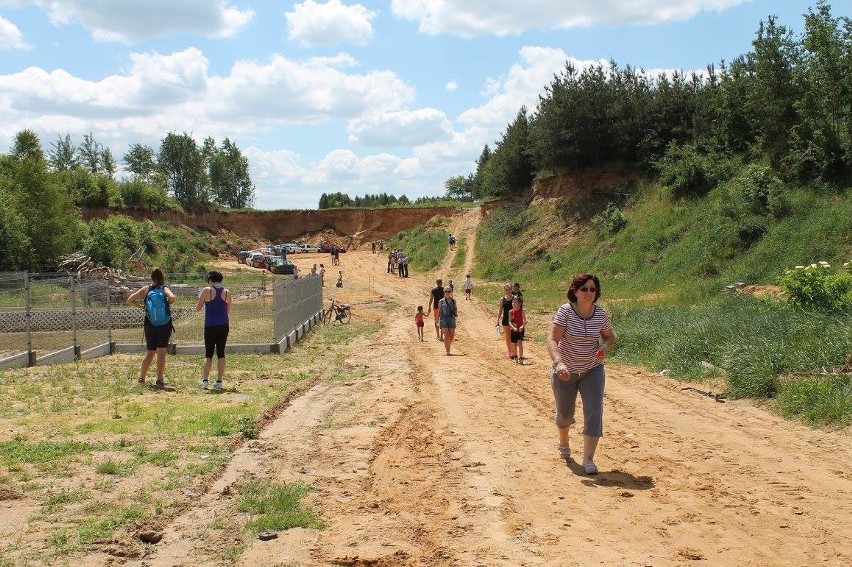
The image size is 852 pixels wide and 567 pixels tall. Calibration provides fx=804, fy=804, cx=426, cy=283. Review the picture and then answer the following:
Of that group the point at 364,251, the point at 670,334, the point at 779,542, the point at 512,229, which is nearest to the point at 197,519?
the point at 779,542

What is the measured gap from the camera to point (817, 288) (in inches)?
628

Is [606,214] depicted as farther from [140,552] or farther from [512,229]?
[140,552]

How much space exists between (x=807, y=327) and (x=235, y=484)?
33.0ft

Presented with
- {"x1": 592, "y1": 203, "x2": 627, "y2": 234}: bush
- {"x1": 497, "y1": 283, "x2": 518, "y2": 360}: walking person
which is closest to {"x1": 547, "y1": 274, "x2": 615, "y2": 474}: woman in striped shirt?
{"x1": 497, "y1": 283, "x2": 518, "y2": 360}: walking person

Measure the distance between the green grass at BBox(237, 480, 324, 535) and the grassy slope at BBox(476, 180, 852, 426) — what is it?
647cm

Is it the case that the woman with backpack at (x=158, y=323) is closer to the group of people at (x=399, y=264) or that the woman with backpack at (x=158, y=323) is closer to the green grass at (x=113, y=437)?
the green grass at (x=113, y=437)

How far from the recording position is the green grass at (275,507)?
6.05 metres


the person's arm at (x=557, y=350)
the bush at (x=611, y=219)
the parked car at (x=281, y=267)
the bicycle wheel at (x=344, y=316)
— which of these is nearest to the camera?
the person's arm at (x=557, y=350)

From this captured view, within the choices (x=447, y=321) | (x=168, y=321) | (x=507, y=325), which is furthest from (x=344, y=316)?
(x=168, y=321)

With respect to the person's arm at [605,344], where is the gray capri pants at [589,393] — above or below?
below

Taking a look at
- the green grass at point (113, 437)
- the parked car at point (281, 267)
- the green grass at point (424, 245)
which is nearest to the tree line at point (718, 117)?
the green grass at point (424, 245)

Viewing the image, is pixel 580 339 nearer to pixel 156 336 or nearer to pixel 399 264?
pixel 156 336

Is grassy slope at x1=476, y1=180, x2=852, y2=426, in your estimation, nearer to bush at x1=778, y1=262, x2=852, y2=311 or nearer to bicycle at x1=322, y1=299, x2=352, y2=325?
bush at x1=778, y1=262, x2=852, y2=311

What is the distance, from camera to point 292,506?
21.3 feet
